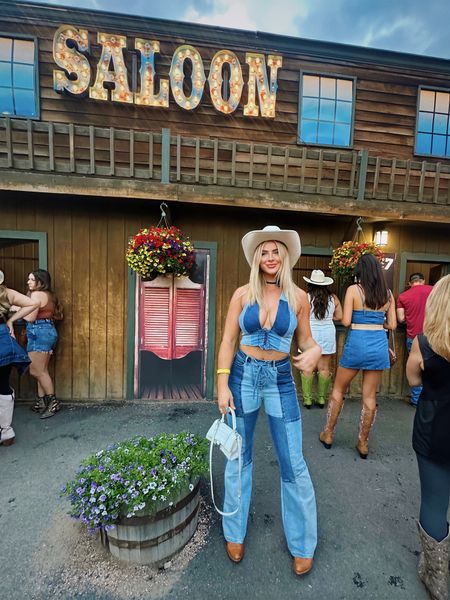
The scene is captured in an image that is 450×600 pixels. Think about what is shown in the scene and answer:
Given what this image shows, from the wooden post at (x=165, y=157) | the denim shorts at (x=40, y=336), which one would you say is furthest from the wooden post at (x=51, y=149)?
the denim shorts at (x=40, y=336)

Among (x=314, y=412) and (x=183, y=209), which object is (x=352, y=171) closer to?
(x=183, y=209)

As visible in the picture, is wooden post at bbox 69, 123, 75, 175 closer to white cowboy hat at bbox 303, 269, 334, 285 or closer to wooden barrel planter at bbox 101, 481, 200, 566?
white cowboy hat at bbox 303, 269, 334, 285

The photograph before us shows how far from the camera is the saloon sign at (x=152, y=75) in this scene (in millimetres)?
4160

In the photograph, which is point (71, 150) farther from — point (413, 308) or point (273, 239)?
point (413, 308)

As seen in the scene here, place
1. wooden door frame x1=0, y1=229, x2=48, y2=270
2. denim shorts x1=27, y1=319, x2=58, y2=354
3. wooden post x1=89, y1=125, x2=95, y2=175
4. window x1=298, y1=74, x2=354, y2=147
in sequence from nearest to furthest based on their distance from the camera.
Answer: wooden post x1=89, y1=125, x2=95, y2=175, denim shorts x1=27, y1=319, x2=58, y2=354, wooden door frame x1=0, y1=229, x2=48, y2=270, window x1=298, y1=74, x2=354, y2=147

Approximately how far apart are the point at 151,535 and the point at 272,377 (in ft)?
4.01

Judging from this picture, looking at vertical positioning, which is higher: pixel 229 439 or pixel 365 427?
pixel 229 439

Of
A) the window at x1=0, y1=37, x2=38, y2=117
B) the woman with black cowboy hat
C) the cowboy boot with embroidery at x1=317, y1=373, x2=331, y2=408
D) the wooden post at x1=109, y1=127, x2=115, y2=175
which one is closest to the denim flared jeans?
A: the woman with black cowboy hat

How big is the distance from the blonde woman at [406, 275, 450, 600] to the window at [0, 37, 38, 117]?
18.1 feet

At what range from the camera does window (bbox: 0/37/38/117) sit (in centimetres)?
424

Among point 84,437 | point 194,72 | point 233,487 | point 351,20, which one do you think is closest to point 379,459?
point 233,487

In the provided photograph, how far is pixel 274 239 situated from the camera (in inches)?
73.7

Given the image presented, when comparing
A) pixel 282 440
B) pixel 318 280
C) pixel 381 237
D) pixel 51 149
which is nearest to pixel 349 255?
pixel 318 280

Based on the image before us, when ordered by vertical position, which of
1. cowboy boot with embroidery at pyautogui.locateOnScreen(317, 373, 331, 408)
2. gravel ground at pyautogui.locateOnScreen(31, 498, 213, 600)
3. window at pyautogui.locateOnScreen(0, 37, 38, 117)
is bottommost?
gravel ground at pyautogui.locateOnScreen(31, 498, 213, 600)
